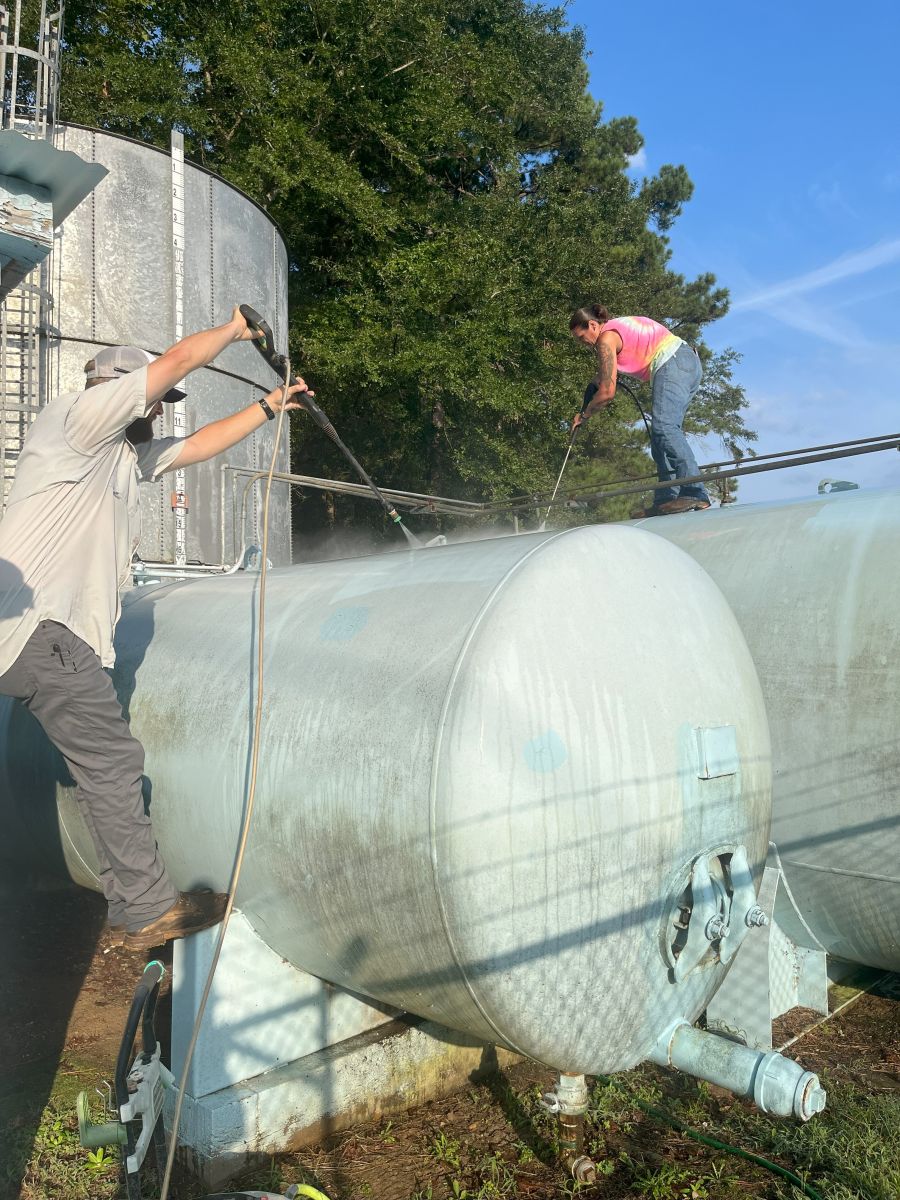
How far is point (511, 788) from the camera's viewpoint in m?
2.67

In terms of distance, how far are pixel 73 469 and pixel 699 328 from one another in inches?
1330

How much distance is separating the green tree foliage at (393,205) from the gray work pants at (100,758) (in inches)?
605

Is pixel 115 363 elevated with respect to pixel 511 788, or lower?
elevated

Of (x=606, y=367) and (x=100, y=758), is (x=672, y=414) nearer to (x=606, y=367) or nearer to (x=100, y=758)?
(x=606, y=367)

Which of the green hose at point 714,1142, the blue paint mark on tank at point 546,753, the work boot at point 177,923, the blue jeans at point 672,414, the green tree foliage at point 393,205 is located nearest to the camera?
the blue paint mark on tank at point 546,753

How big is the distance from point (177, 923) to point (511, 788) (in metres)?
1.36

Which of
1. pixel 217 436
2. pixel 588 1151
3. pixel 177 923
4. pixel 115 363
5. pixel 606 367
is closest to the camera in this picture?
pixel 177 923

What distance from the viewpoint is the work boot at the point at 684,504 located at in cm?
610

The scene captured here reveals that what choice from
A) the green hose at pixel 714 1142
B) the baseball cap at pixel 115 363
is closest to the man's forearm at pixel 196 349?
the baseball cap at pixel 115 363

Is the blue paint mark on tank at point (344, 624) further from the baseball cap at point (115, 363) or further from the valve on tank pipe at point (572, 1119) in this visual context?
the valve on tank pipe at point (572, 1119)

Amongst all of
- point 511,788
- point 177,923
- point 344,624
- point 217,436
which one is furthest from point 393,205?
point 511,788

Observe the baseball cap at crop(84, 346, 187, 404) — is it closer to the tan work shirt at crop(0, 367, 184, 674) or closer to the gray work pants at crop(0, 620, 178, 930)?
the tan work shirt at crop(0, 367, 184, 674)

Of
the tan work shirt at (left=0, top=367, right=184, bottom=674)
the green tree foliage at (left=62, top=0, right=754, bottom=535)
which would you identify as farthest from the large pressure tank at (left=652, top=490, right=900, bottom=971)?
the green tree foliage at (left=62, top=0, right=754, bottom=535)

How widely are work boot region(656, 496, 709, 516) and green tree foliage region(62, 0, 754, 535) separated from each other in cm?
1252
